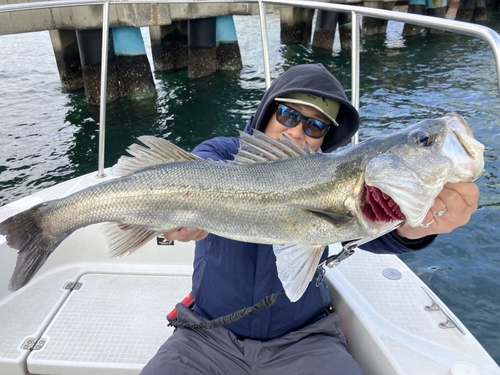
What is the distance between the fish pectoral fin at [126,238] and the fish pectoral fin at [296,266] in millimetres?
790

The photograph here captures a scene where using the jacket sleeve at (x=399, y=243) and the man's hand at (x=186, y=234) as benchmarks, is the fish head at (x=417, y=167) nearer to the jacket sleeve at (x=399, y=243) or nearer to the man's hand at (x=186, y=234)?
the jacket sleeve at (x=399, y=243)

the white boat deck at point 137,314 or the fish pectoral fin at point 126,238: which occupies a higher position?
the fish pectoral fin at point 126,238

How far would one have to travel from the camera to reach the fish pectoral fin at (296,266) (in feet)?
7.64

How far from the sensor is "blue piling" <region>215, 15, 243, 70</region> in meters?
17.2

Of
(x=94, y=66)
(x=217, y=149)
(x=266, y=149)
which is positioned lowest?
(x=94, y=66)

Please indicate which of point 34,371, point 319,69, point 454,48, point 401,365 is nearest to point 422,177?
point 401,365

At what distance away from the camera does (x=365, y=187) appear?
222 centimetres

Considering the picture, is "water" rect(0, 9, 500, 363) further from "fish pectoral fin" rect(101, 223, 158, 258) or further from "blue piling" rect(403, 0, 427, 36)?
"fish pectoral fin" rect(101, 223, 158, 258)

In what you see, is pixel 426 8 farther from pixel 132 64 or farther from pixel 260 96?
pixel 132 64

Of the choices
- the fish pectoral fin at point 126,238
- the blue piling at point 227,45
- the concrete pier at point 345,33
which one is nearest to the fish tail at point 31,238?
the fish pectoral fin at point 126,238

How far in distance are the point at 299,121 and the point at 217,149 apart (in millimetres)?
670

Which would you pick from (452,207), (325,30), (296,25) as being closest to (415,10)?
(325,30)

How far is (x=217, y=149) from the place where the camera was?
3252mm

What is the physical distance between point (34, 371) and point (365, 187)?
2858mm
